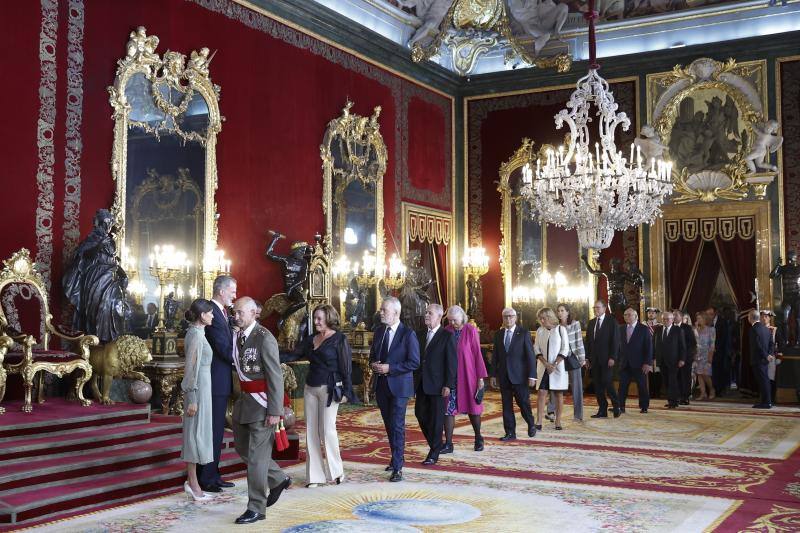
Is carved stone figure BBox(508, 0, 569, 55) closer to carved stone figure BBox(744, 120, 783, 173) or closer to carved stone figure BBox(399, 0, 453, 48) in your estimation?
carved stone figure BBox(399, 0, 453, 48)

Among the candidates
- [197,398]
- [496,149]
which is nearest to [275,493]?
[197,398]

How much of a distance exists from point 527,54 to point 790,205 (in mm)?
5427

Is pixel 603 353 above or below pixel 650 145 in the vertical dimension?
below

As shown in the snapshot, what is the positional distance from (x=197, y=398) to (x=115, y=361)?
2.72m

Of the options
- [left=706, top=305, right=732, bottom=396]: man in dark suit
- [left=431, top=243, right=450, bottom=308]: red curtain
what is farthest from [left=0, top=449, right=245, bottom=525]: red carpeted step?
[left=706, top=305, right=732, bottom=396]: man in dark suit

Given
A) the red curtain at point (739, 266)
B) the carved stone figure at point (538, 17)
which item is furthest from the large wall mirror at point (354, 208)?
the red curtain at point (739, 266)

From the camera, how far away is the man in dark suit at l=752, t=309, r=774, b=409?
43.5 feet

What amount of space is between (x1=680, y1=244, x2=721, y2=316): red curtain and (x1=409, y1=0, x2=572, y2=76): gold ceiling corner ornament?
422cm

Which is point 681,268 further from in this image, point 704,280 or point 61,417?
point 61,417

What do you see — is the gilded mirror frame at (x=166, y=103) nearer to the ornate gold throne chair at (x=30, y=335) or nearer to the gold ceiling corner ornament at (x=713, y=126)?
the ornate gold throne chair at (x=30, y=335)

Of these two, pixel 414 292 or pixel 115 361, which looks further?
pixel 414 292

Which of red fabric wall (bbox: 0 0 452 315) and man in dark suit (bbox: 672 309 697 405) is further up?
red fabric wall (bbox: 0 0 452 315)

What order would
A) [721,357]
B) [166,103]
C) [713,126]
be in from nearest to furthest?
[166,103] → [721,357] → [713,126]

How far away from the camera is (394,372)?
24.6 feet
